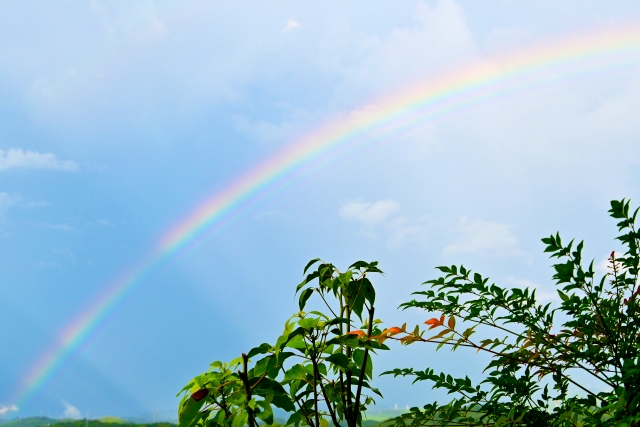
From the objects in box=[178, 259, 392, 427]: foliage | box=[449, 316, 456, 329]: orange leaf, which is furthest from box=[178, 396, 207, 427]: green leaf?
box=[449, 316, 456, 329]: orange leaf

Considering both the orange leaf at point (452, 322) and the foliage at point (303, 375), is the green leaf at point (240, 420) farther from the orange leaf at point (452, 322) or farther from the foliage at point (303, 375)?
the orange leaf at point (452, 322)

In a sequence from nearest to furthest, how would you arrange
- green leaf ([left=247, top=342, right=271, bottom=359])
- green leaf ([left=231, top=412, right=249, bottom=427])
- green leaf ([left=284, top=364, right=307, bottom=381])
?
green leaf ([left=231, top=412, right=249, bottom=427]) < green leaf ([left=247, top=342, right=271, bottom=359]) < green leaf ([left=284, top=364, right=307, bottom=381])

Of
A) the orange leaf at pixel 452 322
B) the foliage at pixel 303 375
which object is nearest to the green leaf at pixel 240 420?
the foliage at pixel 303 375

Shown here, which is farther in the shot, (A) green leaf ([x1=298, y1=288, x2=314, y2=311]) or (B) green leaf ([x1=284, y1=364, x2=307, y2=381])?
(A) green leaf ([x1=298, y1=288, x2=314, y2=311])

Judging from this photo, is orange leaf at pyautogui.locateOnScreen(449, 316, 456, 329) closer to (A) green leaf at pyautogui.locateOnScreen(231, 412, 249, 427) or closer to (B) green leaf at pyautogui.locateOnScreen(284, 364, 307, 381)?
(B) green leaf at pyautogui.locateOnScreen(284, 364, 307, 381)

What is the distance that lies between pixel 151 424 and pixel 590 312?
2.80 metres

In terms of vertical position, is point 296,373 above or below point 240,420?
above

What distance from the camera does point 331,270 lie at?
1.50 m

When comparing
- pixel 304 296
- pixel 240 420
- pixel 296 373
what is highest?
pixel 304 296

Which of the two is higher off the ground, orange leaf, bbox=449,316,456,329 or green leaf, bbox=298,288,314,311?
green leaf, bbox=298,288,314,311

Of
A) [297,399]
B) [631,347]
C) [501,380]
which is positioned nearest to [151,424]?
[297,399]

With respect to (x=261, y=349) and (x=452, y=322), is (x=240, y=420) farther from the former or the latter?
(x=452, y=322)

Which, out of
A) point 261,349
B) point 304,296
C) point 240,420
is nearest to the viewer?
point 240,420

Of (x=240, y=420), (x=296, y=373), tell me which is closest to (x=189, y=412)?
(x=240, y=420)
